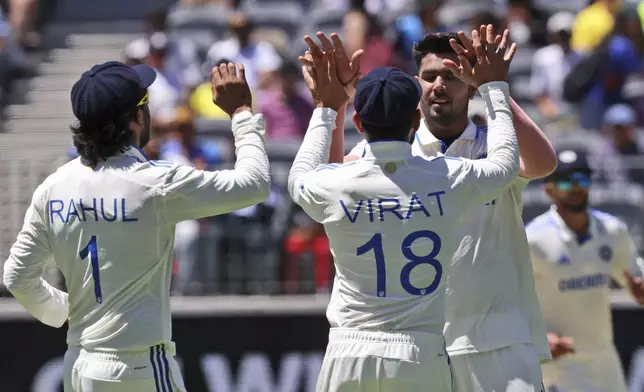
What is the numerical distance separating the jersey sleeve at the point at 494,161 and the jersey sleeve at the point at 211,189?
78 cm

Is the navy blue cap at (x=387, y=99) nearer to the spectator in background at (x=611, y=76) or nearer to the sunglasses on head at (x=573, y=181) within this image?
the sunglasses on head at (x=573, y=181)

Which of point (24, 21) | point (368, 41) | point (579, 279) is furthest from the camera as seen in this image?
point (24, 21)

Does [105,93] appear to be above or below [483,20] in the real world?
below

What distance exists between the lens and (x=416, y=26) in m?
13.5

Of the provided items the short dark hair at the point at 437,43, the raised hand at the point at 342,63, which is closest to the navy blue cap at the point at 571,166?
the short dark hair at the point at 437,43

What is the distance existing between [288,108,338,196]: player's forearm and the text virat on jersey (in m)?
0.33

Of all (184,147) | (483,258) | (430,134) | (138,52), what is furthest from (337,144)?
(138,52)

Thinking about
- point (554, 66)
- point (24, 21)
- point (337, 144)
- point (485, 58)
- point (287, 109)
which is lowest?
point (337, 144)

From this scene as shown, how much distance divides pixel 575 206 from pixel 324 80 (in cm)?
286

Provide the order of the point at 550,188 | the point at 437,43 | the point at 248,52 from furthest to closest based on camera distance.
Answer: the point at 248,52
the point at 550,188
the point at 437,43

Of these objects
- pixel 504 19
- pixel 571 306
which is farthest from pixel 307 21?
pixel 571 306

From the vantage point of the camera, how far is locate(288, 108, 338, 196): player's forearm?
5309 millimetres

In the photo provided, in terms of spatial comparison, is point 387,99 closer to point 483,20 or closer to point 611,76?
point 483,20

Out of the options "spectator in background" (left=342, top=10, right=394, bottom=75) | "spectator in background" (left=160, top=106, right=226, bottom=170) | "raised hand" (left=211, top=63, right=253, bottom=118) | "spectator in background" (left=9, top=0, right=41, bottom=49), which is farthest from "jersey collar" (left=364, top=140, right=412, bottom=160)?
"spectator in background" (left=9, top=0, right=41, bottom=49)
